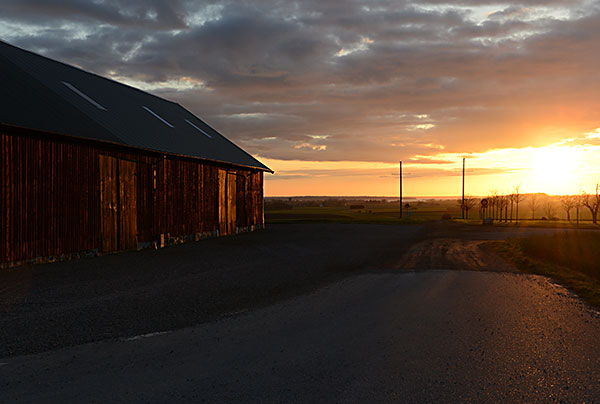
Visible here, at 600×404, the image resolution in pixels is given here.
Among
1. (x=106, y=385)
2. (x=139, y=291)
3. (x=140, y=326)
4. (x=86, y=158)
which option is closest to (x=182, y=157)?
(x=86, y=158)

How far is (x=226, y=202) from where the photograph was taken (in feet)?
88.2

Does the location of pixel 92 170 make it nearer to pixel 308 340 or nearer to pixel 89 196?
pixel 89 196

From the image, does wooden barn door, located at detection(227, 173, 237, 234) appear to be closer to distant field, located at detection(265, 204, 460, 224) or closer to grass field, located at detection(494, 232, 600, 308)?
grass field, located at detection(494, 232, 600, 308)

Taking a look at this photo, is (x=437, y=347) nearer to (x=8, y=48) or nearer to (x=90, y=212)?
(x=90, y=212)

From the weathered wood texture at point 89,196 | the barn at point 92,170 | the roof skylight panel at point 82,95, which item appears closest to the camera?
the weathered wood texture at point 89,196

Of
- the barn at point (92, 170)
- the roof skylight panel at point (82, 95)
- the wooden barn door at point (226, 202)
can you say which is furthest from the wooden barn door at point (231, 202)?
the roof skylight panel at point (82, 95)

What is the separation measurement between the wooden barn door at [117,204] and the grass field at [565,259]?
48.3 feet

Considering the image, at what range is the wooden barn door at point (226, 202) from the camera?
26219 millimetres

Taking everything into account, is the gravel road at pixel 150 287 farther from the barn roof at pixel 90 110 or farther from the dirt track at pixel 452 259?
the barn roof at pixel 90 110

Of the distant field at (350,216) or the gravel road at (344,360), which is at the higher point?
the gravel road at (344,360)

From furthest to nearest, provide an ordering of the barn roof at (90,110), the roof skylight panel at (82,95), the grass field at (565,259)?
the roof skylight panel at (82,95)
the barn roof at (90,110)
the grass field at (565,259)

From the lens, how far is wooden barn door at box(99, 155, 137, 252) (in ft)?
56.4

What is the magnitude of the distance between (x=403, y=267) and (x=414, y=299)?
4790 millimetres

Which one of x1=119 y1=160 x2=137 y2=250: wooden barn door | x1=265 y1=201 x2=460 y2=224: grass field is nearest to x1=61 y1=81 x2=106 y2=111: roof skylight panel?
x1=119 y1=160 x2=137 y2=250: wooden barn door
